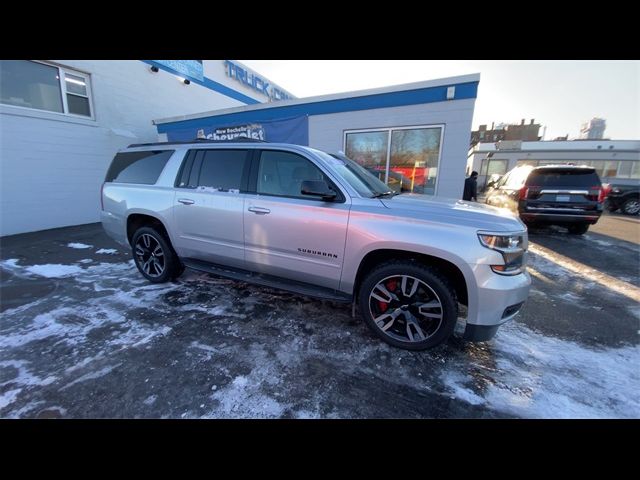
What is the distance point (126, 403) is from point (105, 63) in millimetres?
10445

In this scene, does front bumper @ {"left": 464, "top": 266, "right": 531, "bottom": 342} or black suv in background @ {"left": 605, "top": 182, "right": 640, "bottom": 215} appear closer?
front bumper @ {"left": 464, "top": 266, "right": 531, "bottom": 342}

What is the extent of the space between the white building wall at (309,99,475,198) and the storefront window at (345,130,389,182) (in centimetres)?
24

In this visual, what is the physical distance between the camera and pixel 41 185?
7328 mm

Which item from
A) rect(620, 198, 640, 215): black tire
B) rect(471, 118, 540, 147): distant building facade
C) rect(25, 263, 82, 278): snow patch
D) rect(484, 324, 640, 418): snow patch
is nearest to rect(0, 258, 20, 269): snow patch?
rect(25, 263, 82, 278): snow patch

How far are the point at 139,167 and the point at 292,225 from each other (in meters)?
2.76

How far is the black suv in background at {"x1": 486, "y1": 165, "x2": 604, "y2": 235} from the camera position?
21.4 ft

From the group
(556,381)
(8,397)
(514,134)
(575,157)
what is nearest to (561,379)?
(556,381)

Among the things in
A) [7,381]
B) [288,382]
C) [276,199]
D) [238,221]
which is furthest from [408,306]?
[7,381]

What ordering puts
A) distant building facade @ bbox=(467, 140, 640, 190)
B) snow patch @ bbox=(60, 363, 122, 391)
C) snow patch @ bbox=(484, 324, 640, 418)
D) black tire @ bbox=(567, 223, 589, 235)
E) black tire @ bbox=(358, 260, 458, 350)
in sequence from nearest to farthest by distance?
snow patch @ bbox=(484, 324, 640, 418), snow patch @ bbox=(60, 363, 122, 391), black tire @ bbox=(358, 260, 458, 350), black tire @ bbox=(567, 223, 589, 235), distant building facade @ bbox=(467, 140, 640, 190)

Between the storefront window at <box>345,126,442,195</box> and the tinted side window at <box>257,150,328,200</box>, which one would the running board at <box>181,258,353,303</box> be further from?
the storefront window at <box>345,126,442,195</box>

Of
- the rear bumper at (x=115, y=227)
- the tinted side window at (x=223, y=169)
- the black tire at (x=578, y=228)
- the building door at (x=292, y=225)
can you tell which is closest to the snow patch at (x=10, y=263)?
the rear bumper at (x=115, y=227)

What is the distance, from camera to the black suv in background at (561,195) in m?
6.52

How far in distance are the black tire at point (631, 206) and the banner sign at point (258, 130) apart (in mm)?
14713

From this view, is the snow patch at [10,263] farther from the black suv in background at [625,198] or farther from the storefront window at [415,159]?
the black suv in background at [625,198]
